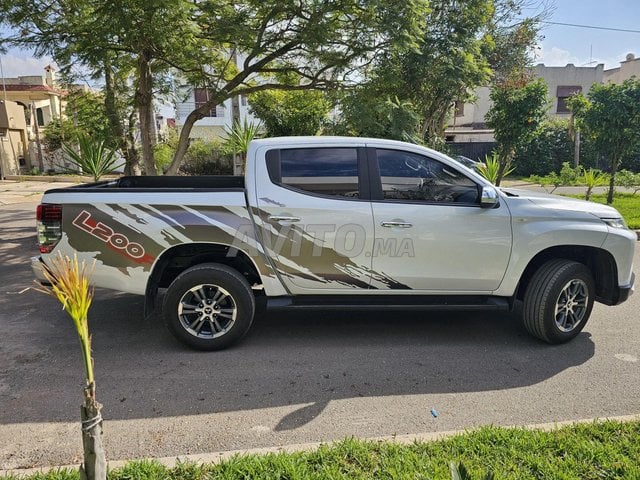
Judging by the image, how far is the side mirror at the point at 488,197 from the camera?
434 cm

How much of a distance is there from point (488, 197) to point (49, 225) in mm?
3945

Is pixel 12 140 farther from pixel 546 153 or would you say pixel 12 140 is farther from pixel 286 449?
pixel 546 153

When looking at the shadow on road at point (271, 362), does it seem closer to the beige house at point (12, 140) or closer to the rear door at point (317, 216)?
the rear door at point (317, 216)

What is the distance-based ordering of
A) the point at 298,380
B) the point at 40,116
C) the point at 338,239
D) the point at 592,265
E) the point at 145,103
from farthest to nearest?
the point at 40,116 → the point at 145,103 → the point at 592,265 → the point at 338,239 → the point at 298,380

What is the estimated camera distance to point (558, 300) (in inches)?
179

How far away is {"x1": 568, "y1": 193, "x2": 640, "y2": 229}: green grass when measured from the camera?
10.5 m

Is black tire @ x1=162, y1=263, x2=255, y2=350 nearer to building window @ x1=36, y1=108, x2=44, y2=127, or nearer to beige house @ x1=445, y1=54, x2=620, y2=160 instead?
building window @ x1=36, y1=108, x2=44, y2=127

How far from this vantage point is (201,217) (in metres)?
4.28

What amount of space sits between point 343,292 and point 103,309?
117 inches

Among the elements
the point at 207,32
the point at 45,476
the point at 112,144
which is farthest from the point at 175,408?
the point at 112,144

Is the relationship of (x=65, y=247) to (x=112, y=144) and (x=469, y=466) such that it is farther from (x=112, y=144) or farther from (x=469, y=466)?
(x=112, y=144)

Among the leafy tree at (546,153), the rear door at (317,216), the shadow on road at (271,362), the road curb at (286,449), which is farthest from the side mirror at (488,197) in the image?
the leafy tree at (546,153)

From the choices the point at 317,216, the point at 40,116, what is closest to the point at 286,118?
the point at 317,216

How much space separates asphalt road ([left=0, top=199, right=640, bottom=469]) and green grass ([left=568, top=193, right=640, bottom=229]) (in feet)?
19.4
